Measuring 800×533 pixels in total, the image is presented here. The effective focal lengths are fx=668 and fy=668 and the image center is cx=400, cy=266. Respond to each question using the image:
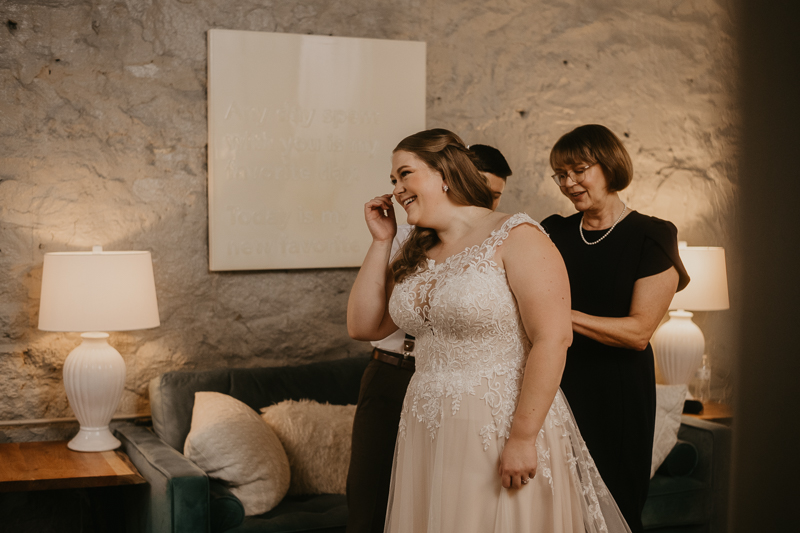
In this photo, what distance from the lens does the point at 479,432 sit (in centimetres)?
155

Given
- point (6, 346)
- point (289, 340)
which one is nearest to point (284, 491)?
point (289, 340)

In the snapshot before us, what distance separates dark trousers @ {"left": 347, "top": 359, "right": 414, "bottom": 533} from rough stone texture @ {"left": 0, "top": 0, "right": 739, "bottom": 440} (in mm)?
1354

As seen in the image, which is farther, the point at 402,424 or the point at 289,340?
the point at 289,340

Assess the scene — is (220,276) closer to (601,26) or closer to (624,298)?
(624,298)

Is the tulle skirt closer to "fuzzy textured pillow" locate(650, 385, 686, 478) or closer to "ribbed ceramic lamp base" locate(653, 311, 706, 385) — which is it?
"fuzzy textured pillow" locate(650, 385, 686, 478)

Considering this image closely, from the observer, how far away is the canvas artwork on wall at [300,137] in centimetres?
322

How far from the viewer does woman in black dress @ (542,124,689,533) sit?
69.6 inches

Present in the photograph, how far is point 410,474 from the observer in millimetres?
1655

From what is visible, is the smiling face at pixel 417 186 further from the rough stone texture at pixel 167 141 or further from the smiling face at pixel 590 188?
the rough stone texture at pixel 167 141

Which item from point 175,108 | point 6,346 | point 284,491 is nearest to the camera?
point 284,491

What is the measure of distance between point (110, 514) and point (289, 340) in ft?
3.69

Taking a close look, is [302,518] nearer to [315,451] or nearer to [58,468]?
[315,451]

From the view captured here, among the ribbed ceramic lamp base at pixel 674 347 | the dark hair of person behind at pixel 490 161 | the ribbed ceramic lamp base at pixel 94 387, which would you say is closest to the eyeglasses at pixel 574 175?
the dark hair of person behind at pixel 490 161

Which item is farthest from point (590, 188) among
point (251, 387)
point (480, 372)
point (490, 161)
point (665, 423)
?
point (251, 387)
